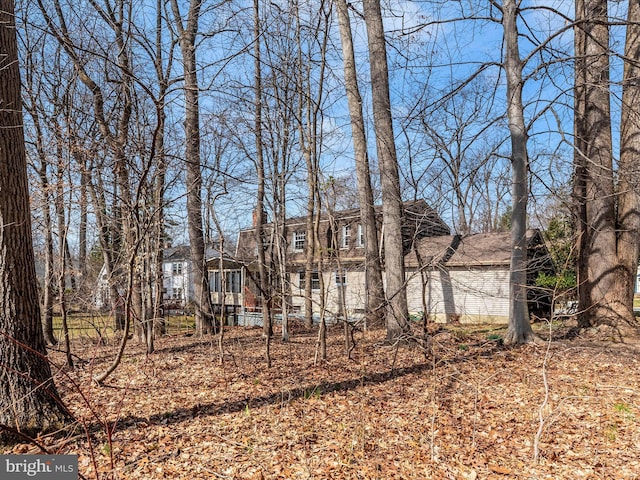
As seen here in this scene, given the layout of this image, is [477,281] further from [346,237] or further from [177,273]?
[177,273]

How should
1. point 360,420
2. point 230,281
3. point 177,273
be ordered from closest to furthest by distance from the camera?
1. point 360,420
2. point 177,273
3. point 230,281

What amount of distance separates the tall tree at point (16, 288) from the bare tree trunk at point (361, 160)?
628cm

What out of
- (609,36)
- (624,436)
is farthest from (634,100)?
(624,436)

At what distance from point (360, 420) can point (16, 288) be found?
346 cm

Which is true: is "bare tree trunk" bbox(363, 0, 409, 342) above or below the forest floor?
above

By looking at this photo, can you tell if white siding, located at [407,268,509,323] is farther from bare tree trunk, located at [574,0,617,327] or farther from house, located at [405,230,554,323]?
bare tree trunk, located at [574,0,617,327]

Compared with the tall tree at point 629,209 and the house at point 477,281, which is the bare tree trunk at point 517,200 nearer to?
the tall tree at point 629,209

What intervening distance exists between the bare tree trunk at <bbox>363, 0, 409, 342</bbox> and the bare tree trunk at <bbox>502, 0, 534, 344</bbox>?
208cm

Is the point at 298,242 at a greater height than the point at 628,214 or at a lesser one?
greater

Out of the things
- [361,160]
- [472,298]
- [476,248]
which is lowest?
[472,298]

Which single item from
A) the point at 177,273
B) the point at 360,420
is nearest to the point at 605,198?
the point at 360,420

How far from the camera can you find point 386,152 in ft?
26.3

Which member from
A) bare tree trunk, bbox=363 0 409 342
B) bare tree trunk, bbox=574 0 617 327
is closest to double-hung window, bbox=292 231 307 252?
bare tree trunk, bbox=363 0 409 342

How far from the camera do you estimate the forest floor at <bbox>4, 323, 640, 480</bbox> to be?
3.23m
